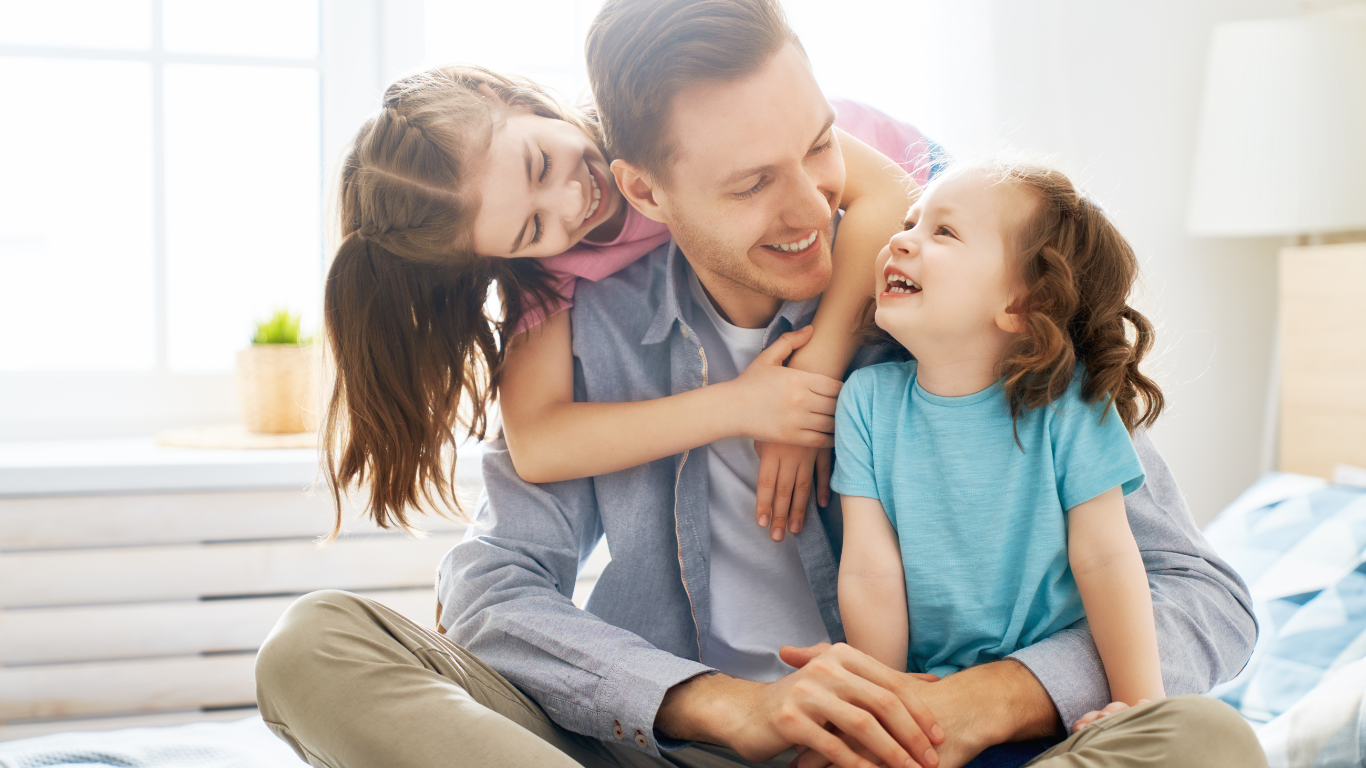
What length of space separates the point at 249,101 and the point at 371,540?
111 centimetres

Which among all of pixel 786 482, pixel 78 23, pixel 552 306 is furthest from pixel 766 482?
pixel 78 23

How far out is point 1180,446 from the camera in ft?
7.41

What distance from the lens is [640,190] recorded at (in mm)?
1067

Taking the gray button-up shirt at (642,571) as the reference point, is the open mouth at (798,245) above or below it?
above

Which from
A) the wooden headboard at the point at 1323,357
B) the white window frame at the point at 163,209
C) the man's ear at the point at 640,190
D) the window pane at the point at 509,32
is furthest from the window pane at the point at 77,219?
the wooden headboard at the point at 1323,357

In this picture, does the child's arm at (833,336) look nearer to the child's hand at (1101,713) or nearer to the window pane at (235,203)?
the child's hand at (1101,713)

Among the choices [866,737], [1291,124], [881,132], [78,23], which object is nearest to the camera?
[866,737]

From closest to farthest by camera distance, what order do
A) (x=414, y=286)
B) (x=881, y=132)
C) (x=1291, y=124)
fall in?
(x=414, y=286)
(x=881, y=132)
(x=1291, y=124)

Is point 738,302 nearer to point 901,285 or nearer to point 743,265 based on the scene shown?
point 743,265

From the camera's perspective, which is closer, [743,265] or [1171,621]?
[1171,621]

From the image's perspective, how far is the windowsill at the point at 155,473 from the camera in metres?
1.74

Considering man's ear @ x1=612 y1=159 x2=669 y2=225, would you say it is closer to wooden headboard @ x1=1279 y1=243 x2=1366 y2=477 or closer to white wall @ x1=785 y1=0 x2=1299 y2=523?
white wall @ x1=785 y1=0 x2=1299 y2=523

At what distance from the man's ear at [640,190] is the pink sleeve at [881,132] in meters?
0.34

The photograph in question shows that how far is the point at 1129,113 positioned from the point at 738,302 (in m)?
1.48
